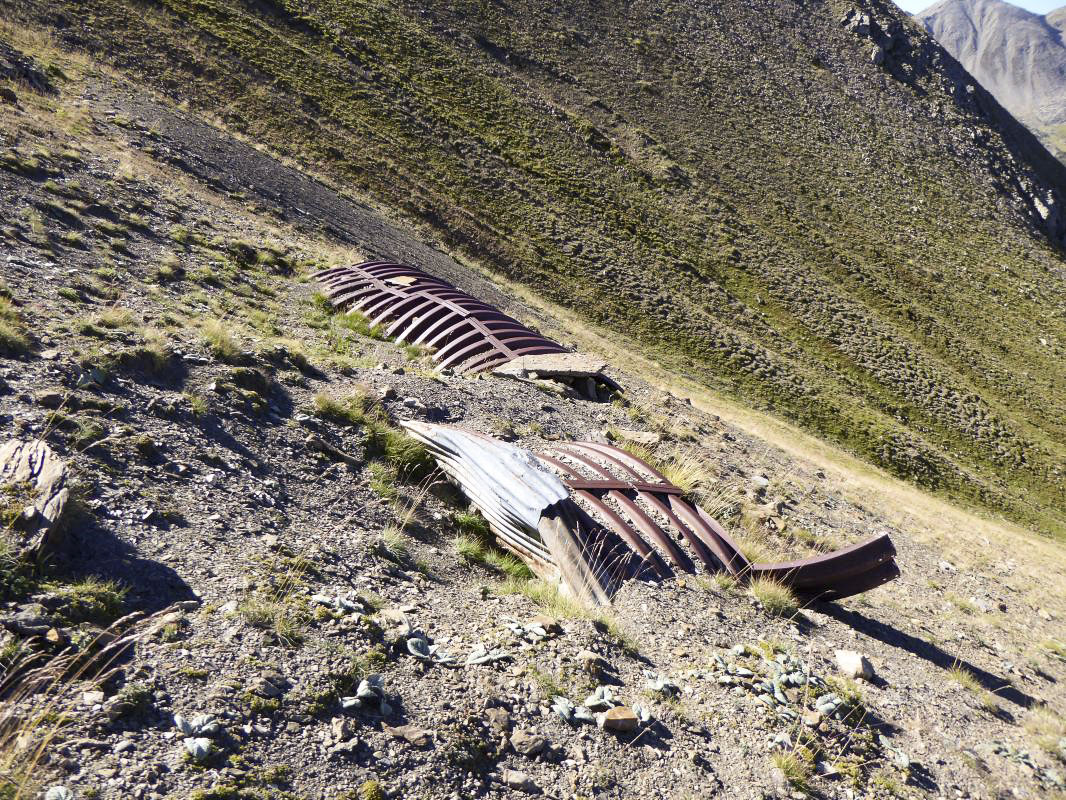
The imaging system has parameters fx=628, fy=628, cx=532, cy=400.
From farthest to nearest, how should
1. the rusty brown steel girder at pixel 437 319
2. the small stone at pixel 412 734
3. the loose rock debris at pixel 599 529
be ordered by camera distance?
1. the rusty brown steel girder at pixel 437 319
2. the loose rock debris at pixel 599 529
3. the small stone at pixel 412 734

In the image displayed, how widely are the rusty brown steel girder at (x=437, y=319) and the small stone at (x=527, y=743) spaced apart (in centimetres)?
931

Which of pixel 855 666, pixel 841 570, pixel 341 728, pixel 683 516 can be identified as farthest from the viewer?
pixel 683 516

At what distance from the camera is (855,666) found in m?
6.57

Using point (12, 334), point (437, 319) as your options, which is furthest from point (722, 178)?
point (12, 334)

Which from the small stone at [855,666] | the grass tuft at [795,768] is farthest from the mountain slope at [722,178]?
the grass tuft at [795,768]

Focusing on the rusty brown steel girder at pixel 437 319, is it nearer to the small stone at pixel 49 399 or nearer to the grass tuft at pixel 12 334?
the grass tuft at pixel 12 334

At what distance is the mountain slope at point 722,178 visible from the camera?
32375mm

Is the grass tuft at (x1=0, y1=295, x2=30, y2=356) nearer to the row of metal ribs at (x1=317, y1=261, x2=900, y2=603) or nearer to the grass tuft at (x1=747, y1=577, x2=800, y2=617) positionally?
the row of metal ribs at (x1=317, y1=261, x2=900, y2=603)

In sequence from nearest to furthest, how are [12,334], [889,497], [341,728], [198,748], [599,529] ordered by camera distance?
1. [198,748]
2. [341,728]
3. [12,334]
4. [599,529]
5. [889,497]

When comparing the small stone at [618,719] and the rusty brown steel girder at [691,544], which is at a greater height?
the rusty brown steel girder at [691,544]

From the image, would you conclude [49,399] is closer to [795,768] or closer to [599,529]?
[599,529]

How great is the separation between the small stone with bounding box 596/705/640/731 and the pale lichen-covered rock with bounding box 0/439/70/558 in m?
4.20

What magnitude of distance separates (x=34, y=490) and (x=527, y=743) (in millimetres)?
4131

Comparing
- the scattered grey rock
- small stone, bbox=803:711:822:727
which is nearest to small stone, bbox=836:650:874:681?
small stone, bbox=803:711:822:727
